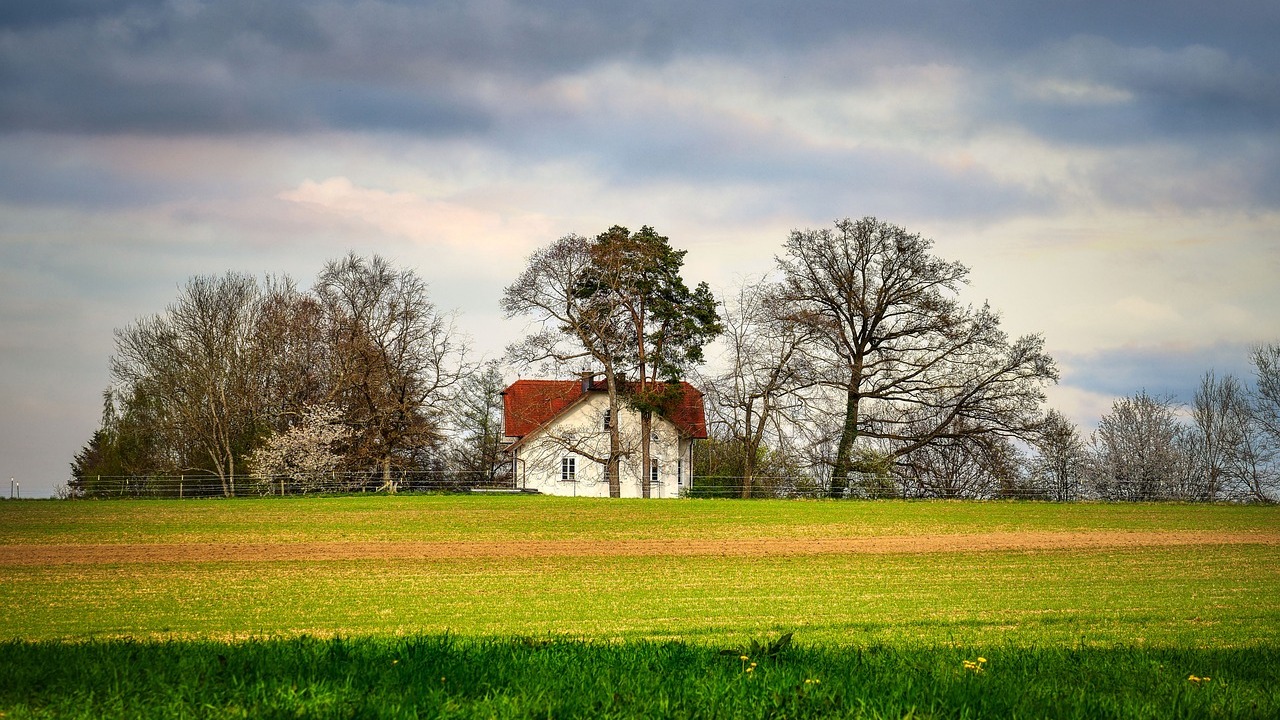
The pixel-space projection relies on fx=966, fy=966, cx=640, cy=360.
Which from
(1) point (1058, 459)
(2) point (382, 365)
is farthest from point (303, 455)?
(1) point (1058, 459)

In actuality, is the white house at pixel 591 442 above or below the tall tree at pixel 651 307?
below

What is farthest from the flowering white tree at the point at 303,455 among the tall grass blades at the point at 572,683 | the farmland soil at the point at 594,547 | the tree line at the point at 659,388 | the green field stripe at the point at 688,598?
the tall grass blades at the point at 572,683

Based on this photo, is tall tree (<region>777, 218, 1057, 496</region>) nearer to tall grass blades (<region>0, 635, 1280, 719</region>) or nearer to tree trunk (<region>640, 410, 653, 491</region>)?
tree trunk (<region>640, 410, 653, 491</region>)

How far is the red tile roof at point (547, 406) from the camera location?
2253 inches

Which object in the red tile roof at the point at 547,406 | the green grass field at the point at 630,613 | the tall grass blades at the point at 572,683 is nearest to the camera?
the tall grass blades at the point at 572,683

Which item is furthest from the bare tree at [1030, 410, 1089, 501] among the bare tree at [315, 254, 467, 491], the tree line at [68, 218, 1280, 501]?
the bare tree at [315, 254, 467, 491]

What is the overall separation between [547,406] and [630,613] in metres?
43.4

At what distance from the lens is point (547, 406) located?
191ft

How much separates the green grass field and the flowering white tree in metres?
10.4

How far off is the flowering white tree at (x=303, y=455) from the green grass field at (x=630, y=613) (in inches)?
411

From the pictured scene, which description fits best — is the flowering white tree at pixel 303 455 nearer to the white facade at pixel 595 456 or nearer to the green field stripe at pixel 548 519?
the green field stripe at pixel 548 519

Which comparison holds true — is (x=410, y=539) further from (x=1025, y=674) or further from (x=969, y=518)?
(x=1025, y=674)

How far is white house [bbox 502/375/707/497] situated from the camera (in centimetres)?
5588

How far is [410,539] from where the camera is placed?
29672mm
